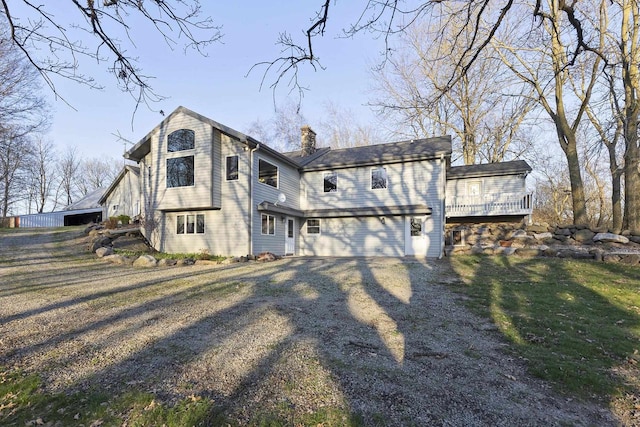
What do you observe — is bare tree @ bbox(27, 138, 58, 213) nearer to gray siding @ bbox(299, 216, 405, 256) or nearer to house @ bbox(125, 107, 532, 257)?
house @ bbox(125, 107, 532, 257)

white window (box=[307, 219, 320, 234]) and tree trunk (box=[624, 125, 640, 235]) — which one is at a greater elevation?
tree trunk (box=[624, 125, 640, 235])

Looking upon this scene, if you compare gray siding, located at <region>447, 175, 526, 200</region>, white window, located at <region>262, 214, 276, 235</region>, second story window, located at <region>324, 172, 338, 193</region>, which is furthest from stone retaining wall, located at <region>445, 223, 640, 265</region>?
white window, located at <region>262, 214, 276, 235</region>

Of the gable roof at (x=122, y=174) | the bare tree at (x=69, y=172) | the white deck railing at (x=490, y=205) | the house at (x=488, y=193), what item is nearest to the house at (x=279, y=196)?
the house at (x=488, y=193)

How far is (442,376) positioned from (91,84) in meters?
4.74

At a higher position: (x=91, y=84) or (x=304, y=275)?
(x=91, y=84)

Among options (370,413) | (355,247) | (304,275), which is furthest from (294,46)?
(355,247)

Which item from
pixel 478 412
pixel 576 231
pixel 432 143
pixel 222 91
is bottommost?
pixel 478 412

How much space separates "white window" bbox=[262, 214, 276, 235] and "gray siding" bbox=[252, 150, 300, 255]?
0.16 meters

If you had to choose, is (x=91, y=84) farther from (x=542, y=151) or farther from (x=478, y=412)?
(x=542, y=151)

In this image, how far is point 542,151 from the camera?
79.1 feet

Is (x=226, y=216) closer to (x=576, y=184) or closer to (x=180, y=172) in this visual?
(x=180, y=172)

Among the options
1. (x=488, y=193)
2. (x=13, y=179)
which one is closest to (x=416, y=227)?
(x=488, y=193)

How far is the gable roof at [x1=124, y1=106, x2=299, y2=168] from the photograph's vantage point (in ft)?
43.9

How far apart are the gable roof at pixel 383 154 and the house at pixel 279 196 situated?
0.05 metres
